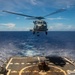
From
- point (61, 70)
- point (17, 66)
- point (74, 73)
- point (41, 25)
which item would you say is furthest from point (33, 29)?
point (74, 73)

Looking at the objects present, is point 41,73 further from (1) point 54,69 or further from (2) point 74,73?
(2) point 74,73

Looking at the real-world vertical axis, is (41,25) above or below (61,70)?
above

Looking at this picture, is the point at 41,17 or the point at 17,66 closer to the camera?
the point at 17,66

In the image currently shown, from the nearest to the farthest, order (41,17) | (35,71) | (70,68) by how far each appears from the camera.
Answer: (35,71) < (70,68) < (41,17)

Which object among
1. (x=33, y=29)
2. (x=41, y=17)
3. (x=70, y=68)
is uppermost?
(x=41, y=17)

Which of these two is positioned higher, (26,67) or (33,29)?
(33,29)

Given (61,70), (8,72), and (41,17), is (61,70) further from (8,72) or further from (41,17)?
(41,17)

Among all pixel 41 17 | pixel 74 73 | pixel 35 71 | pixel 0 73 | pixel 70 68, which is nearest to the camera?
pixel 74 73

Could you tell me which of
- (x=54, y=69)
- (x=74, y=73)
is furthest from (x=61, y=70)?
(x=74, y=73)

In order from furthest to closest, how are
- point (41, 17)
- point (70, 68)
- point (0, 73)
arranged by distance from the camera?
point (41, 17) → point (70, 68) → point (0, 73)
